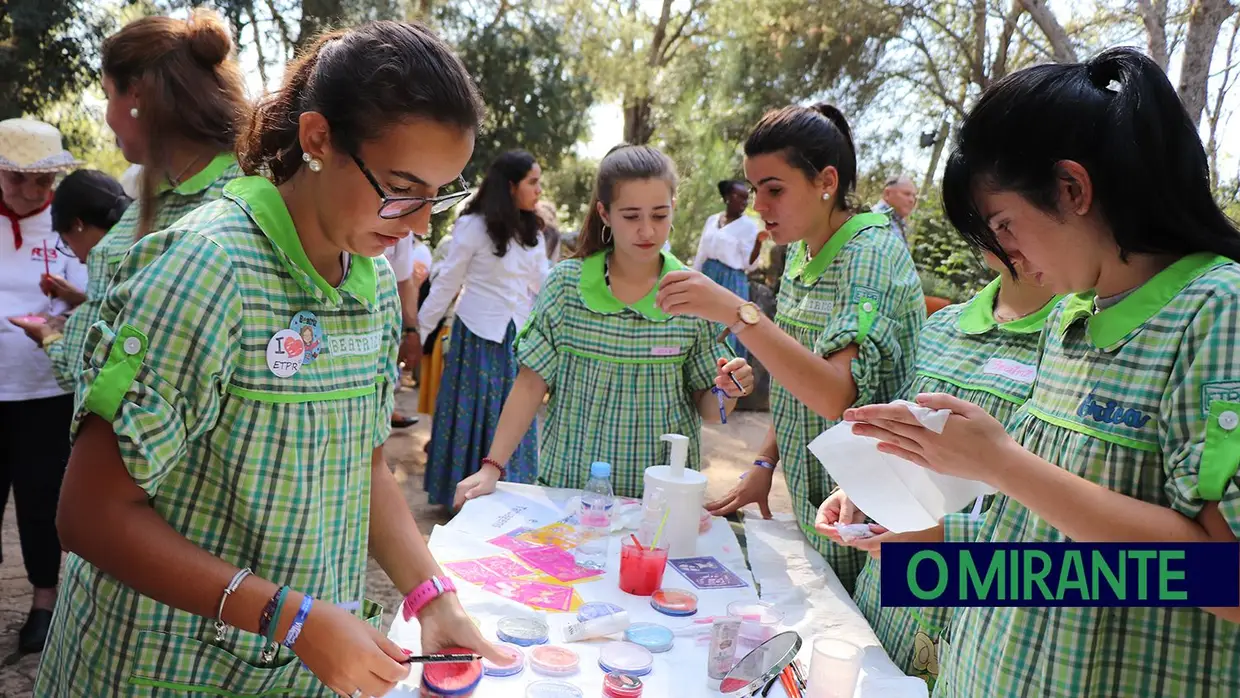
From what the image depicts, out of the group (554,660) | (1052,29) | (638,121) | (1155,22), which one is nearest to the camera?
(554,660)

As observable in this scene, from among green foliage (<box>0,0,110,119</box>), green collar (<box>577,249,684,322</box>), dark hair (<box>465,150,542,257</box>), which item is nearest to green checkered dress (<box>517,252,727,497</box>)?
green collar (<box>577,249,684,322</box>)

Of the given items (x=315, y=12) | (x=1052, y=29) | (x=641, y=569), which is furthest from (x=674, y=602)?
(x=315, y=12)

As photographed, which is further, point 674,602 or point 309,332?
point 674,602

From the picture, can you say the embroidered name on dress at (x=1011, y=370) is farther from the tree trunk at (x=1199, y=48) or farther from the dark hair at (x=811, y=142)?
the tree trunk at (x=1199, y=48)

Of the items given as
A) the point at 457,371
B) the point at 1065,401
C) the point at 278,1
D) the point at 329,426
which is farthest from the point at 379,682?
the point at 278,1

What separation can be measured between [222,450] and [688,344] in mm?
1599

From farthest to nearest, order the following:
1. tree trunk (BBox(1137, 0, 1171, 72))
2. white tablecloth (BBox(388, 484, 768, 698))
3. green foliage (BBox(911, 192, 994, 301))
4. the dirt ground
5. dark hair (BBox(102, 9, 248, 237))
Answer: green foliage (BBox(911, 192, 994, 301))
tree trunk (BBox(1137, 0, 1171, 72))
the dirt ground
dark hair (BBox(102, 9, 248, 237))
white tablecloth (BBox(388, 484, 768, 698))

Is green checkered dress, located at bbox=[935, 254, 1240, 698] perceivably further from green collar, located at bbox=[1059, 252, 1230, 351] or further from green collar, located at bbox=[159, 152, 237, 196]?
green collar, located at bbox=[159, 152, 237, 196]

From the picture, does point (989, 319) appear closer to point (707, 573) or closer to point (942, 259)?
point (707, 573)

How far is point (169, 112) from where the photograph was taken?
1853 mm

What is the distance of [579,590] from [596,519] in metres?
0.38

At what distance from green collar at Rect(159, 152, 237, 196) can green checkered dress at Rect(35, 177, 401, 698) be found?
3.04 feet

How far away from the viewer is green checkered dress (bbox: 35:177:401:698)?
917mm

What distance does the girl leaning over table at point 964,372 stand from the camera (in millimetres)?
1545
